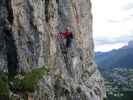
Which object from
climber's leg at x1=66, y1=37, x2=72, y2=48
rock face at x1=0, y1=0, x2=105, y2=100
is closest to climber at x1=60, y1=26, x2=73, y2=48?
climber's leg at x1=66, y1=37, x2=72, y2=48

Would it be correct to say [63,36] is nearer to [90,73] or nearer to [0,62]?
[0,62]

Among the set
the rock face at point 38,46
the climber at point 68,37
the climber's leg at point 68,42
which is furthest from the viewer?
the climber's leg at point 68,42

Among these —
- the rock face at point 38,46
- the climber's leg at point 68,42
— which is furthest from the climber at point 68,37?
the rock face at point 38,46

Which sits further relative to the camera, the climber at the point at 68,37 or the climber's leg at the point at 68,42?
the climber's leg at the point at 68,42

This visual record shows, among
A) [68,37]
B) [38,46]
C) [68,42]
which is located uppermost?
[38,46]

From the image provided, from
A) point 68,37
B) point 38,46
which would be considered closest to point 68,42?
point 68,37

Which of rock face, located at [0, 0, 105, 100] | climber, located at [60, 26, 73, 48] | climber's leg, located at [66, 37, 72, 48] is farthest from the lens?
climber's leg, located at [66, 37, 72, 48]

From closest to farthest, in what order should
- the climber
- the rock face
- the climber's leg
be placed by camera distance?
the rock face < the climber < the climber's leg

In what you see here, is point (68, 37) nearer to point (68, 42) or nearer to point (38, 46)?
point (68, 42)

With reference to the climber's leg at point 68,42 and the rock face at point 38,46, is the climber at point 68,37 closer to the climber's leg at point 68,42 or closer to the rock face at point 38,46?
the climber's leg at point 68,42

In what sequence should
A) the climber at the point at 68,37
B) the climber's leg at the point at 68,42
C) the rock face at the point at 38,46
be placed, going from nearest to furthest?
the rock face at the point at 38,46
the climber at the point at 68,37
the climber's leg at the point at 68,42

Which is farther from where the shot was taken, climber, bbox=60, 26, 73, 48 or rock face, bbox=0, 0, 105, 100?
climber, bbox=60, 26, 73, 48

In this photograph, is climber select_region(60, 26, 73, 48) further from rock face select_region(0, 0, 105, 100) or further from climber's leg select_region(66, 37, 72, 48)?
rock face select_region(0, 0, 105, 100)

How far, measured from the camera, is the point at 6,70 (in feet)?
Result: 232
